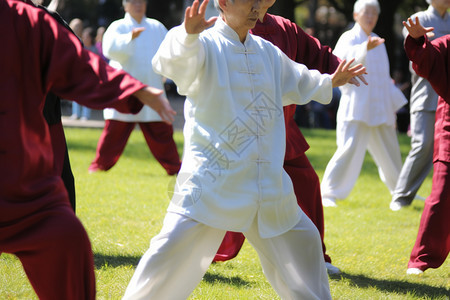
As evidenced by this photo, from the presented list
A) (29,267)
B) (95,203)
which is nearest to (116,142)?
(95,203)

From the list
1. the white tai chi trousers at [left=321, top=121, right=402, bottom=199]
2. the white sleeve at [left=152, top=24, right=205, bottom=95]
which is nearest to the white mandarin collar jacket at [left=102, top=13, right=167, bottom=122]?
the white tai chi trousers at [left=321, top=121, right=402, bottom=199]

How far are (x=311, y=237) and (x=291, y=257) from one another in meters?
0.15

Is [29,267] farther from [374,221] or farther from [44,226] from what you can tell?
[374,221]

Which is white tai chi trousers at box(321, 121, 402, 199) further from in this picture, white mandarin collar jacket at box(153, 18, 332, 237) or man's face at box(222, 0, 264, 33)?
man's face at box(222, 0, 264, 33)

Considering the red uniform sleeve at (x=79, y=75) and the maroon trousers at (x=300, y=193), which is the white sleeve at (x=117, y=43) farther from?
the red uniform sleeve at (x=79, y=75)

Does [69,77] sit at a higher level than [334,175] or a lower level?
higher

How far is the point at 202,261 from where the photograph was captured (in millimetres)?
3934

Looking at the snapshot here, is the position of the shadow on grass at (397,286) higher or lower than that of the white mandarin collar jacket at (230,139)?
lower

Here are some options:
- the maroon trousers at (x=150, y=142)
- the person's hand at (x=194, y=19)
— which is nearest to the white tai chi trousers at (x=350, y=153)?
the maroon trousers at (x=150, y=142)

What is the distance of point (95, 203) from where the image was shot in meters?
7.93

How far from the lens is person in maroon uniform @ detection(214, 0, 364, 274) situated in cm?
505

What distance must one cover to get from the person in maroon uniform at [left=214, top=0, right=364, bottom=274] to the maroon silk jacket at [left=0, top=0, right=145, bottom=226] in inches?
78.7

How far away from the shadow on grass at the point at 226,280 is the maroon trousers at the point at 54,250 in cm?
200

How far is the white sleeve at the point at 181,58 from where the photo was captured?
360 centimetres
